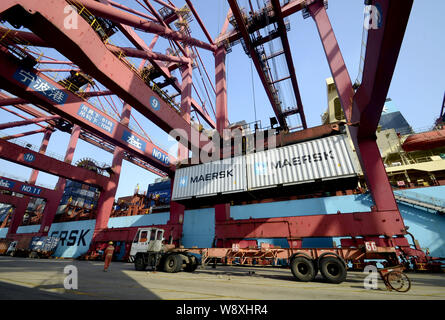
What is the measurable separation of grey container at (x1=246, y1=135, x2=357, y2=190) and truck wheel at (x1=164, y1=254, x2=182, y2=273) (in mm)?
5497

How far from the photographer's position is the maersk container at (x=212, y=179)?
12438mm

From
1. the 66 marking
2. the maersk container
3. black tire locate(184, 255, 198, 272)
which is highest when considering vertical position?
the maersk container

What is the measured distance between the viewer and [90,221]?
85.4ft

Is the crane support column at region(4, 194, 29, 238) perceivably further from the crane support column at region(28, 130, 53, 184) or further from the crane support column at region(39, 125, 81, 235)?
the crane support column at region(39, 125, 81, 235)

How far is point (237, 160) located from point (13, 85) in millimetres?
12751

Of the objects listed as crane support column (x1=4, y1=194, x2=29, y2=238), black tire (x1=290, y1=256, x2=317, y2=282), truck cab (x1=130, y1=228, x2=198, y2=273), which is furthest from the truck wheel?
crane support column (x1=4, y1=194, x2=29, y2=238)

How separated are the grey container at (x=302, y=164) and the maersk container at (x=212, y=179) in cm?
69

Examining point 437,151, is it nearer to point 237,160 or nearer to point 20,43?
point 237,160

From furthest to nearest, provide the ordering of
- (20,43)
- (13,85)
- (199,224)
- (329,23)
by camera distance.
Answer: (199,224) < (329,23) < (20,43) < (13,85)

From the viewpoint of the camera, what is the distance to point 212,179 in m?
13.3

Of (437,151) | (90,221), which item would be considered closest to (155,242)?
(90,221)

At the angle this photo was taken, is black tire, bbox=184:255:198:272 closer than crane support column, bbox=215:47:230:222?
Yes

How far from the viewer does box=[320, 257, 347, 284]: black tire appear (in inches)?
267

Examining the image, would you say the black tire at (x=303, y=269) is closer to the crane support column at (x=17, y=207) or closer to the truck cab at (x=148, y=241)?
the truck cab at (x=148, y=241)
